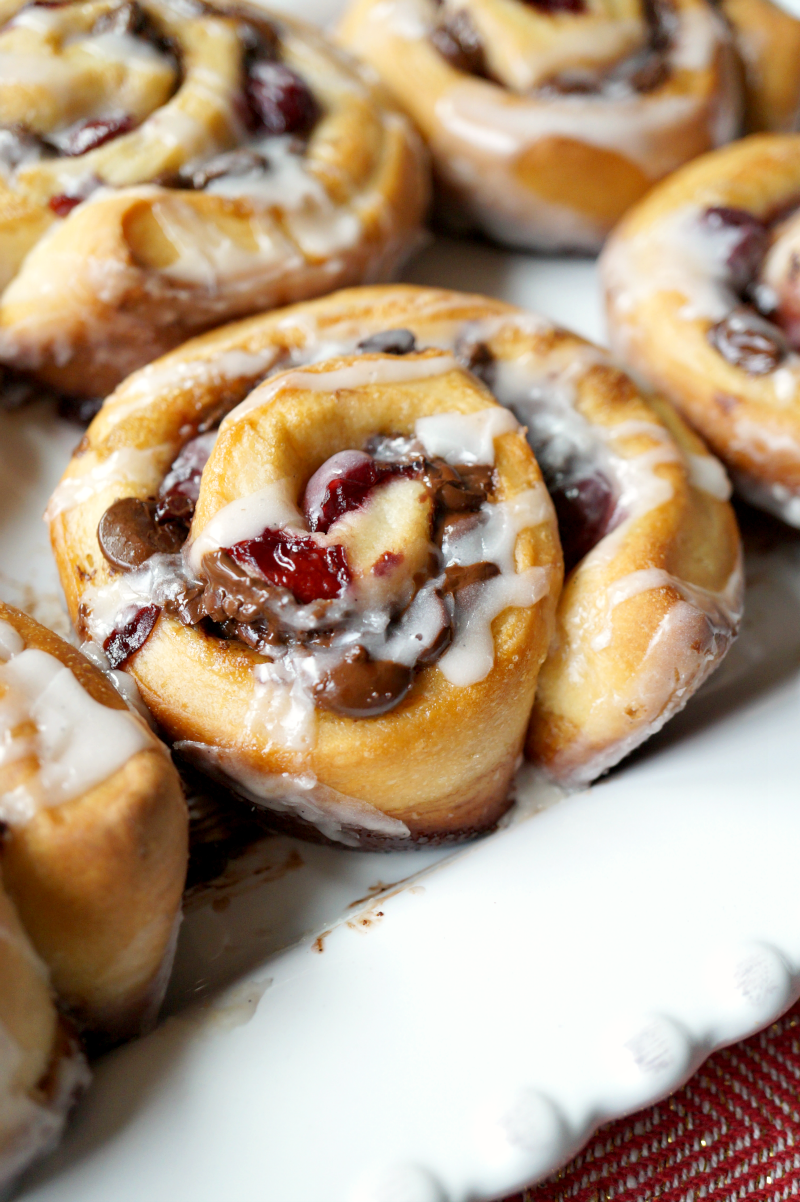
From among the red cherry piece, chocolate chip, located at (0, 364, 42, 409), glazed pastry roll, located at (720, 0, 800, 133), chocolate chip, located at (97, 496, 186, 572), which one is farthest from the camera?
glazed pastry roll, located at (720, 0, 800, 133)

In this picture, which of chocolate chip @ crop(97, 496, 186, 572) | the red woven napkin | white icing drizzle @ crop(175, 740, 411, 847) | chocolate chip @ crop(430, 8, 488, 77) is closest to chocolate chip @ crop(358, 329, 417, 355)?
chocolate chip @ crop(97, 496, 186, 572)

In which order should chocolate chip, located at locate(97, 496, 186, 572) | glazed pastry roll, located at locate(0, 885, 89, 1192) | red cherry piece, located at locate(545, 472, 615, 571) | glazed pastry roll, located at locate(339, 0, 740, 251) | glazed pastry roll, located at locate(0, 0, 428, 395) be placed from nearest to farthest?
glazed pastry roll, located at locate(0, 885, 89, 1192)
chocolate chip, located at locate(97, 496, 186, 572)
red cherry piece, located at locate(545, 472, 615, 571)
glazed pastry roll, located at locate(0, 0, 428, 395)
glazed pastry roll, located at locate(339, 0, 740, 251)

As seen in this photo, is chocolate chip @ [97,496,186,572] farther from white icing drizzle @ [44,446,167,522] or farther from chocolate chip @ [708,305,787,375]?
chocolate chip @ [708,305,787,375]

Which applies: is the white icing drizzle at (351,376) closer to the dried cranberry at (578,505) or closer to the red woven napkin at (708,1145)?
the dried cranberry at (578,505)

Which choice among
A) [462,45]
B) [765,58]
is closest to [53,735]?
[462,45]

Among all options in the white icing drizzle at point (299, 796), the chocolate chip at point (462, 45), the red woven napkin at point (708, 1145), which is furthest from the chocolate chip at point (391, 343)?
the red woven napkin at point (708, 1145)

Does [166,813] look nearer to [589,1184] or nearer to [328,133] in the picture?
[589,1184]

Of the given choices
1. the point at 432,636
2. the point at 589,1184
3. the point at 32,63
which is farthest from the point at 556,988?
the point at 32,63
